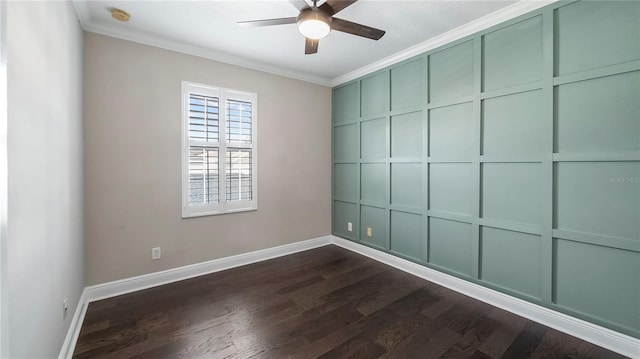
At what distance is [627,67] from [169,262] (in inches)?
171

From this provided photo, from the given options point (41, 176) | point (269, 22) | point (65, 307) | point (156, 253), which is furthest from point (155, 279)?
point (269, 22)

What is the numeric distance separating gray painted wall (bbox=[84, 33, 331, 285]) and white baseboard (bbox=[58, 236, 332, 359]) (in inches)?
2.8

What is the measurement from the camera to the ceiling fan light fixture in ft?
6.16

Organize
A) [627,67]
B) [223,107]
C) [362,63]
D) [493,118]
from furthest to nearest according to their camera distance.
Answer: [362,63]
[223,107]
[493,118]
[627,67]

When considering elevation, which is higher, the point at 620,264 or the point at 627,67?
the point at 627,67

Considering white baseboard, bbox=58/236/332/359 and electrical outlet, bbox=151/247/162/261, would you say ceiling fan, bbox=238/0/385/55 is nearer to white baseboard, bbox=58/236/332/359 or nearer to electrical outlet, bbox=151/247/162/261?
electrical outlet, bbox=151/247/162/261

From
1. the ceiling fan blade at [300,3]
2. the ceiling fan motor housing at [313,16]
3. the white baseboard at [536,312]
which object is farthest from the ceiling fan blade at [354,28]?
the white baseboard at [536,312]

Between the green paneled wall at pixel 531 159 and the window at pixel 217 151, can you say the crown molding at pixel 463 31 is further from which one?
the window at pixel 217 151

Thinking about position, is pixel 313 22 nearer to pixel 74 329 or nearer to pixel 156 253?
pixel 156 253

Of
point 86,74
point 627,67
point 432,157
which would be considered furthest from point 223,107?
point 627,67

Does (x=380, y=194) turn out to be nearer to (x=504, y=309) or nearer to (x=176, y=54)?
(x=504, y=309)

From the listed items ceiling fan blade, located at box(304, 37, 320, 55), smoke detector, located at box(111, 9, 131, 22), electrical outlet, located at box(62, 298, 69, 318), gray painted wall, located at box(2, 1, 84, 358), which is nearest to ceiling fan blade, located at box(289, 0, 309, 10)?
ceiling fan blade, located at box(304, 37, 320, 55)

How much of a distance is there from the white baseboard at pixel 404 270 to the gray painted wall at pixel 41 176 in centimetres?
49

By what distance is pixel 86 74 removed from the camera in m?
2.45
